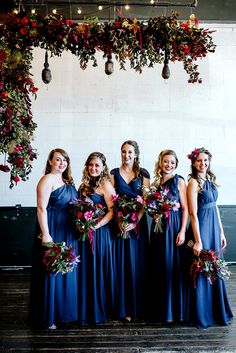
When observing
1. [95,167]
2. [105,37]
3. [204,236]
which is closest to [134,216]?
[95,167]

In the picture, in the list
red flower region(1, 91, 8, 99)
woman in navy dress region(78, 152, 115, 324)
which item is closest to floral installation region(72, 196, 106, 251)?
woman in navy dress region(78, 152, 115, 324)

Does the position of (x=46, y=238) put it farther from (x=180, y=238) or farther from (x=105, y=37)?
(x=105, y=37)

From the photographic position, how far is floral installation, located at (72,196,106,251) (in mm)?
3809

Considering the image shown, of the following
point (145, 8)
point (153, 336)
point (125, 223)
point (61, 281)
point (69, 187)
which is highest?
point (145, 8)

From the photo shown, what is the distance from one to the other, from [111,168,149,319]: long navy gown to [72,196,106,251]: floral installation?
0.40m

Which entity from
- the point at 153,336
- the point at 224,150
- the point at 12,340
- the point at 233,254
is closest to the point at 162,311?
the point at 153,336

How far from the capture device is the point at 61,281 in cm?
385

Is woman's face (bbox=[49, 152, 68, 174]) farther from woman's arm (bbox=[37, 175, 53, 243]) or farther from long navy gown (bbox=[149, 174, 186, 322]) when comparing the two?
long navy gown (bbox=[149, 174, 186, 322])

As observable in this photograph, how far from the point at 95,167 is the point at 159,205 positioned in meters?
0.83

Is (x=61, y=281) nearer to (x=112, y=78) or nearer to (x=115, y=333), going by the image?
(x=115, y=333)

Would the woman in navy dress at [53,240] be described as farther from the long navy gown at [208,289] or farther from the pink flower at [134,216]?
the long navy gown at [208,289]

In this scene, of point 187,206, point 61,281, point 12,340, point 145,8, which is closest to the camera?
point 12,340

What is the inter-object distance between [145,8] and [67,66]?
1.74 meters

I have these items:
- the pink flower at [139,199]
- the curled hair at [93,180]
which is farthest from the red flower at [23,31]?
the pink flower at [139,199]
